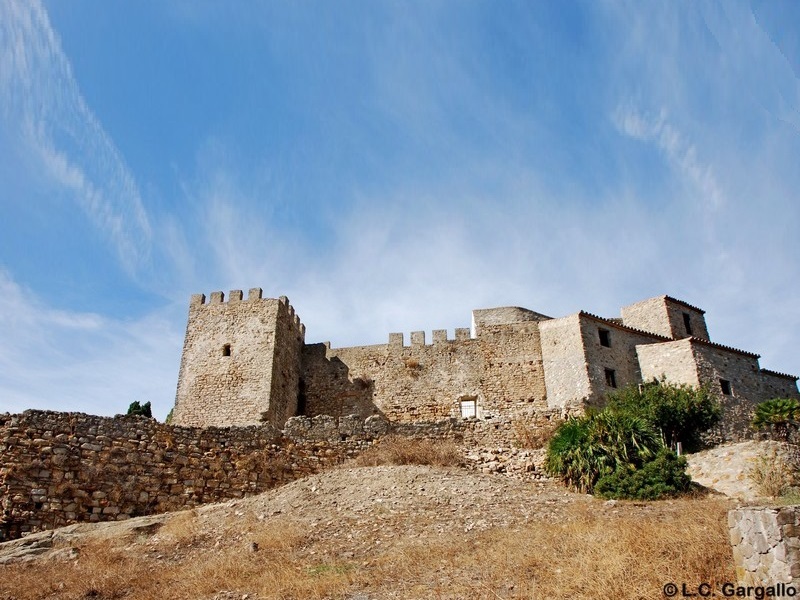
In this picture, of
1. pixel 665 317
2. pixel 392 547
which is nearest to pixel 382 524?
pixel 392 547

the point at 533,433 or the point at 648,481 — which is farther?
the point at 533,433

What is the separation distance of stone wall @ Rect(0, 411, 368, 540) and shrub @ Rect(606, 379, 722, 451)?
417 inches

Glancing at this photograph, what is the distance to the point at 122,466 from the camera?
14.6 m

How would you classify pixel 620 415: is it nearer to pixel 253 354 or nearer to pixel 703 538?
pixel 703 538

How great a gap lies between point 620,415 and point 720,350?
12.3 m

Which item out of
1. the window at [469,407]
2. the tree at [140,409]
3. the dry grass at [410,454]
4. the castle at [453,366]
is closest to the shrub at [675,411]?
the castle at [453,366]

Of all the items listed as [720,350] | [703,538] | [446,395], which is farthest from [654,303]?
[703,538]

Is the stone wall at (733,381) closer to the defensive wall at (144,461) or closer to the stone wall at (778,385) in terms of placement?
the stone wall at (778,385)

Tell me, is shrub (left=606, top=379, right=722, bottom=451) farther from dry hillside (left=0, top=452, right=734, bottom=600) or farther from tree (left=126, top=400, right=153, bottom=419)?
tree (left=126, top=400, right=153, bottom=419)

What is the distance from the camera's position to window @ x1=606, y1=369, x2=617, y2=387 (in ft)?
81.6

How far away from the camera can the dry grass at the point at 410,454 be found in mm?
16078

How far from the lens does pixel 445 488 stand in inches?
543

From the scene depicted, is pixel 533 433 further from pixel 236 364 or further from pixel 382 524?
pixel 236 364

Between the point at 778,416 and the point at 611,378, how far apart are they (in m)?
5.96
